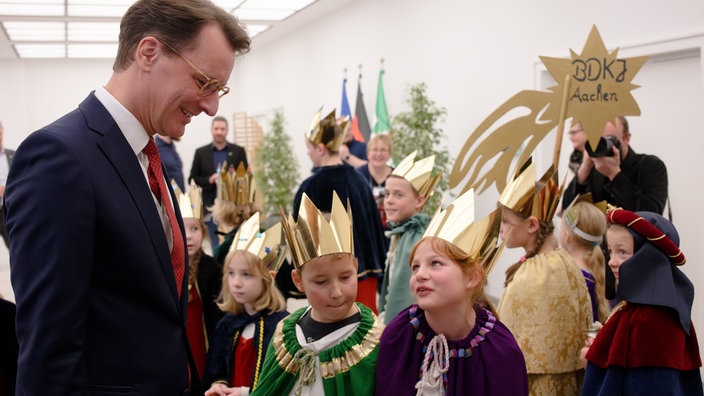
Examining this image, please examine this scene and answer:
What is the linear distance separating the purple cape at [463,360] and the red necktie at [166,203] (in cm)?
65

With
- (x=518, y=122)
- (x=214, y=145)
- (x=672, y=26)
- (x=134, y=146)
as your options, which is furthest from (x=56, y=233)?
(x=214, y=145)

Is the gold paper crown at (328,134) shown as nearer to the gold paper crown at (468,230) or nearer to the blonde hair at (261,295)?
the blonde hair at (261,295)

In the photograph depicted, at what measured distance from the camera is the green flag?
8.03m

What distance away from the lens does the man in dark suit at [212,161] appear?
7.75 m

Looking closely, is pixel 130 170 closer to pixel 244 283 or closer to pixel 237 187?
pixel 244 283

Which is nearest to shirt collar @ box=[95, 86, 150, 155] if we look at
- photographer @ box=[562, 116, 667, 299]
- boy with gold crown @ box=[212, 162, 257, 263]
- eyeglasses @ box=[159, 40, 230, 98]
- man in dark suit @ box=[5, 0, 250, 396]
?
man in dark suit @ box=[5, 0, 250, 396]

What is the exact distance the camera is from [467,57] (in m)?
6.80

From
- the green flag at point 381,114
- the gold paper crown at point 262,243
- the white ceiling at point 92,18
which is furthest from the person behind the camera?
the white ceiling at point 92,18

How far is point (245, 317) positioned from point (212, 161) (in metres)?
5.54

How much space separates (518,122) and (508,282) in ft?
2.69

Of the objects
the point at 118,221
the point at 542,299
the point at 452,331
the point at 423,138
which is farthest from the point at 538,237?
the point at 423,138

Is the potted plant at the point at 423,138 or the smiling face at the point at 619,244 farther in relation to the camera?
the potted plant at the point at 423,138

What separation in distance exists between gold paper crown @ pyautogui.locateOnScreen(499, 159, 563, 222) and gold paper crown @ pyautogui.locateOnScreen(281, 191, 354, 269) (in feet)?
2.73

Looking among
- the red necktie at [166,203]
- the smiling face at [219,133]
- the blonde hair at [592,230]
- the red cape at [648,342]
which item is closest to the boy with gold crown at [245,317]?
the red necktie at [166,203]
